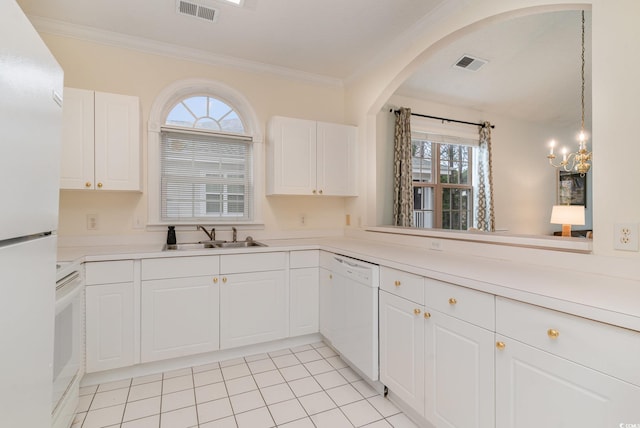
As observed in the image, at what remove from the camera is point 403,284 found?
175cm

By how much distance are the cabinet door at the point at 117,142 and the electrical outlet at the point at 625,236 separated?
2.98 meters

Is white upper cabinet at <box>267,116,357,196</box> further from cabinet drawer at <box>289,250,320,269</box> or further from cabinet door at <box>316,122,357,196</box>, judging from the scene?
cabinet drawer at <box>289,250,320,269</box>

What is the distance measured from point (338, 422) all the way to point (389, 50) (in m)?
2.92

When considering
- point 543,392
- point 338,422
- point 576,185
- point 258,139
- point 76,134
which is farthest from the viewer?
point 576,185

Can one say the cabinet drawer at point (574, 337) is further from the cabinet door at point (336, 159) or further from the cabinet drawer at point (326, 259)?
the cabinet door at point (336, 159)

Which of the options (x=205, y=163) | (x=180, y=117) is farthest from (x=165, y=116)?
(x=205, y=163)

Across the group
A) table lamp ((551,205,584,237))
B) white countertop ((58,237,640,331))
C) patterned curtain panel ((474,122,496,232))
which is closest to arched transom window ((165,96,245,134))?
white countertop ((58,237,640,331))

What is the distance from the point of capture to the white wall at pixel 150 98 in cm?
251

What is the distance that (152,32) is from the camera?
2564 millimetres

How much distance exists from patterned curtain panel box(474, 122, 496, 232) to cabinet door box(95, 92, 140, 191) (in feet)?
14.2

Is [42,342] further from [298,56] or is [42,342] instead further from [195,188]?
[298,56]

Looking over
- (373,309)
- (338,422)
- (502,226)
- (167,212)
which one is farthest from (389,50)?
(502,226)

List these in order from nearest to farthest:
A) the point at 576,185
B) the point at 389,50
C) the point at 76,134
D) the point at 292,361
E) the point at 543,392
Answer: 1. the point at 543,392
2. the point at 76,134
3. the point at 292,361
4. the point at 389,50
5. the point at 576,185

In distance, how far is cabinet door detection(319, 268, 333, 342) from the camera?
2.55 m
